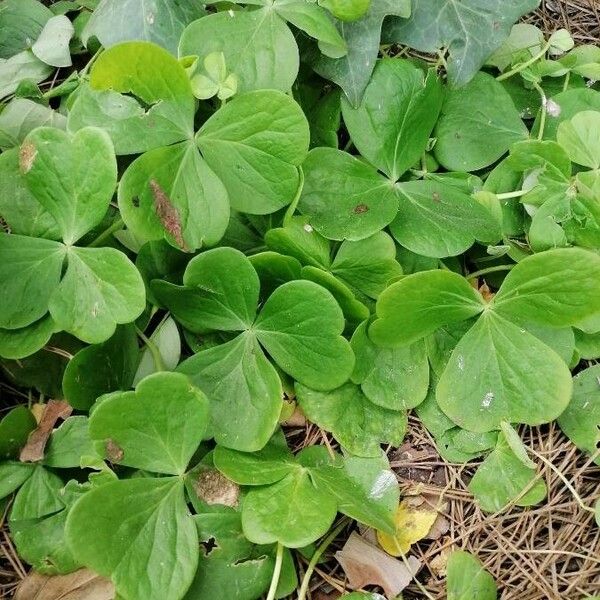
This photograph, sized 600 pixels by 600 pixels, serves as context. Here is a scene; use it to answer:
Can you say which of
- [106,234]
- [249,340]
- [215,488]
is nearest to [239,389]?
[249,340]

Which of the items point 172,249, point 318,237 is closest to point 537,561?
point 318,237

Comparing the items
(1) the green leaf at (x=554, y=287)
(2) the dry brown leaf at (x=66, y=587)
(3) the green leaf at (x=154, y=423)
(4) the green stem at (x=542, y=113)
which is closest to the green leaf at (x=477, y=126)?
(4) the green stem at (x=542, y=113)

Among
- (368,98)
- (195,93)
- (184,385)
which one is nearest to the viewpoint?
(184,385)

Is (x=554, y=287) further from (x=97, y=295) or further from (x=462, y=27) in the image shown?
(x=97, y=295)

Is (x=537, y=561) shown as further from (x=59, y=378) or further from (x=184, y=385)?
(x=59, y=378)

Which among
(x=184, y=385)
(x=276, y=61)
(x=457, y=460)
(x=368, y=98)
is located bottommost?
(x=457, y=460)

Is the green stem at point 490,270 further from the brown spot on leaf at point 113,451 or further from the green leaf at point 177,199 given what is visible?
the brown spot on leaf at point 113,451
